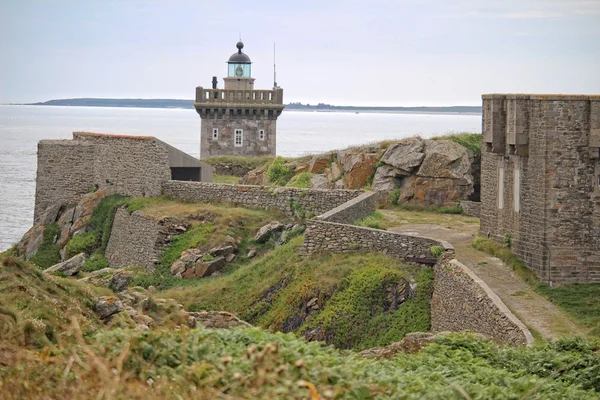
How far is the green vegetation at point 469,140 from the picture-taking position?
35.3 m

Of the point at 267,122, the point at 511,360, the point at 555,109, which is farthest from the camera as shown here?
the point at 267,122

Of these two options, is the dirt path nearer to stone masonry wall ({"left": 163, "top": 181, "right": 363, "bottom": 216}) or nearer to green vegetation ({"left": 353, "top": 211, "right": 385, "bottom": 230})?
green vegetation ({"left": 353, "top": 211, "right": 385, "bottom": 230})

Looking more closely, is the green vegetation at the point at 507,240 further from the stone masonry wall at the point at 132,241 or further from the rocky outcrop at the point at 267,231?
the stone masonry wall at the point at 132,241

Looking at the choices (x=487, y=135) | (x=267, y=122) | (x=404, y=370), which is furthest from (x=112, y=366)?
(x=267, y=122)

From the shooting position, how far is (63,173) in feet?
121

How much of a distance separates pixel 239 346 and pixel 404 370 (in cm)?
244

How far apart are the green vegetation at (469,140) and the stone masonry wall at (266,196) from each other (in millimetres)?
5683

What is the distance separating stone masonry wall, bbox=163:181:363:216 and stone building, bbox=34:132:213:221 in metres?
0.95

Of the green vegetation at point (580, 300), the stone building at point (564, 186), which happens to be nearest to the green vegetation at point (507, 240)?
→ the stone building at point (564, 186)

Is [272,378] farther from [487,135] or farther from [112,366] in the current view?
[487,135]

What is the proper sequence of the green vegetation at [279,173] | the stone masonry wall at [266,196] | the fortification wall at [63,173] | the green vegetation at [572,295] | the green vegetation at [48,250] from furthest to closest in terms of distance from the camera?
1. the green vegetation at [279,173]
2. the fortification wall at [63,173]
3. the green vegetation at [48,250]
4. the stone masonry wall at [266,196]
5. the green vegetation at [572,295]

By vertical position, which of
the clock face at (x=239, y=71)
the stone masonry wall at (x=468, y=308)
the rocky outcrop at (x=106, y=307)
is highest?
the clock face at (x=239, y=71)

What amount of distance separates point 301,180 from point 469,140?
18.3 feet

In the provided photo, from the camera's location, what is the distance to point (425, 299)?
23312mm
